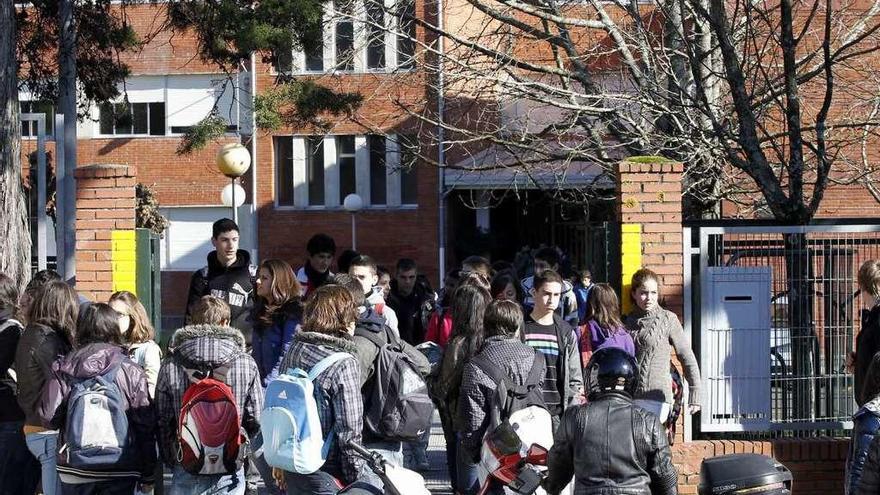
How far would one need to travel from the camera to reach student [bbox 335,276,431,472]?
266 inches

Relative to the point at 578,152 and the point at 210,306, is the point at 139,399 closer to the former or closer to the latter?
the point at 210,306

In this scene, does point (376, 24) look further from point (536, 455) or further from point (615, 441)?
point (615, 441)

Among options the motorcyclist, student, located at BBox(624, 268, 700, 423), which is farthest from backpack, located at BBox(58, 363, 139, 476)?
student, located at BBox(624, 268, 700, 423)

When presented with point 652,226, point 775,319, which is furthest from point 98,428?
point 775,319

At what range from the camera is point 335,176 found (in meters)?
34.7

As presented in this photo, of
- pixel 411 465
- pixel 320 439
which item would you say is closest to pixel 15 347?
pixel 320 439

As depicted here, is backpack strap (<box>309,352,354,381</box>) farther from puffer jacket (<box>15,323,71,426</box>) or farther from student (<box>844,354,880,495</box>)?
student (<box>844,354,880,495</box>)

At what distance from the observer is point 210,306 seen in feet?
23.8

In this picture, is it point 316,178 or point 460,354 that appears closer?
point 460,354

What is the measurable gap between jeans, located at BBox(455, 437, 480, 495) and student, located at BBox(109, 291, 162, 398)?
200 centimetres

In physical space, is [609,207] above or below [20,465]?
above

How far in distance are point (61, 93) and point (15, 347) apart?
809cm

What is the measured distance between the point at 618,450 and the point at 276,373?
7.08 feet

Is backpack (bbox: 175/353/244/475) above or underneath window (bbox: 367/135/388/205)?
underneath
